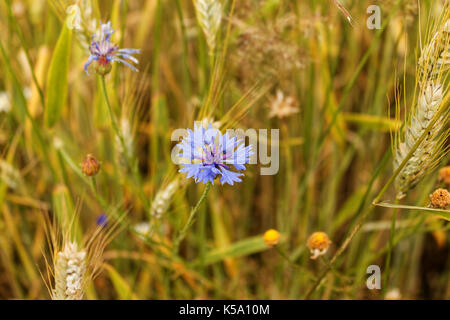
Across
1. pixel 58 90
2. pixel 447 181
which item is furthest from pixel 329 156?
pixel 58 90

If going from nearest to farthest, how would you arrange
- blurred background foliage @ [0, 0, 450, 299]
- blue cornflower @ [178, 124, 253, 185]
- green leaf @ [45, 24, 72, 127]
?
blue cornflower @ [178, 124, 253, 185]
green leaf @ [45, 24, 72, 127]
blurred background foliage @ [0, 0, 450, 299]

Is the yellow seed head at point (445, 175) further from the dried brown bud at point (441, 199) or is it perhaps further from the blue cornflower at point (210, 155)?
the blue cornflower at point (210, 155)

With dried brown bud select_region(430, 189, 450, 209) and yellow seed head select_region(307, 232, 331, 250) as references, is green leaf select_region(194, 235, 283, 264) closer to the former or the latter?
yellow seed head select_region(307, 232, 331, 250)

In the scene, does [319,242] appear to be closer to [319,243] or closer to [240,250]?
[319,243]

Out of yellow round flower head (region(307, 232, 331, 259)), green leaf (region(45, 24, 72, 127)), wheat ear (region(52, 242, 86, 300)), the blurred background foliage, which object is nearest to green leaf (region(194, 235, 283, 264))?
the blurred background foliage

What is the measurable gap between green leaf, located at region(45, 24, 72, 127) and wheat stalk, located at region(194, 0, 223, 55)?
217mm

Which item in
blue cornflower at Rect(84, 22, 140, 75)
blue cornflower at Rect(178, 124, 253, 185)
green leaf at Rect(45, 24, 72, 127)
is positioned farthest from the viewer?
green leaf at Rect(45, 24, 72, 127)

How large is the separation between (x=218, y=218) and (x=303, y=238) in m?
0.22

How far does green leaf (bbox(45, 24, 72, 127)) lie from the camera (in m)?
0.69

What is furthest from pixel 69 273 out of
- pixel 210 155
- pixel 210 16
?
pixel 210 16

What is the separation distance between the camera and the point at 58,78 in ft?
2.41

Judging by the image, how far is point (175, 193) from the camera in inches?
28.0

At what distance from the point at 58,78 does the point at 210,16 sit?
0.30 meters

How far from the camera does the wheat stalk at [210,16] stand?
2.17 feet
